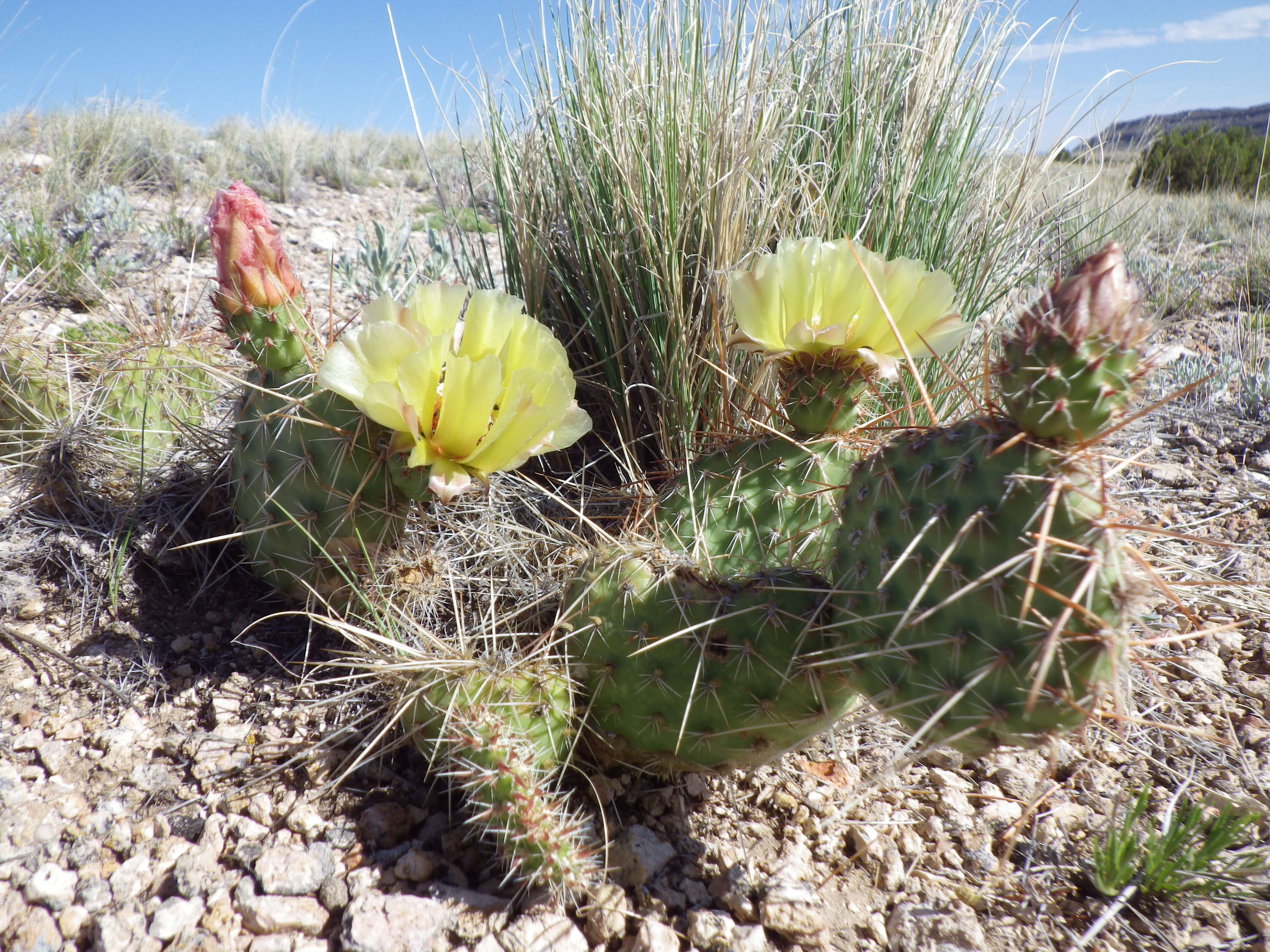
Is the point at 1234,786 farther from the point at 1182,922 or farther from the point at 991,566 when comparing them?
the point at 991,566

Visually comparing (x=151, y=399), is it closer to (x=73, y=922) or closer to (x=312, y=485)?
(x=312, y=485)

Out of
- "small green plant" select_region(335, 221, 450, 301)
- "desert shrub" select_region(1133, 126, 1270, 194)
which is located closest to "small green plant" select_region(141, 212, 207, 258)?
"small green plant" select_region(335, 221, 450, 301)

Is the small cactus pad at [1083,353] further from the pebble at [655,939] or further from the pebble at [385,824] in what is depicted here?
the pebble at [385,824]

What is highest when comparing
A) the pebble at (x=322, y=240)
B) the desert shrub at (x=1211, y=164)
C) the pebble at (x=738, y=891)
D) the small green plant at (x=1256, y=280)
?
the desert shrub at (x=1211, y=164)

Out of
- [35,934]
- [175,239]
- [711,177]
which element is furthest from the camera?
[175,239]

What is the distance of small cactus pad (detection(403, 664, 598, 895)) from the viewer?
108 cm

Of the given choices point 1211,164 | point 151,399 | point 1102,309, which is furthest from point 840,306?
point 1211,164

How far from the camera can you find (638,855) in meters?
1.23

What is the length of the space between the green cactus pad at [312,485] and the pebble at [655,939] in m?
0.68

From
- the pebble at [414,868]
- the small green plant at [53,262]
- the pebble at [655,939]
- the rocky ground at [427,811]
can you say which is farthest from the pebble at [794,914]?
the small green plant at [53,262]

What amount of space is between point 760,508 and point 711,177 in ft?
2.31

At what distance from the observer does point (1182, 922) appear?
1155 millimetres

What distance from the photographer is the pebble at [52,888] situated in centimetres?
108

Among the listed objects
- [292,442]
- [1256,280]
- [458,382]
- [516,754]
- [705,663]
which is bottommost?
[516,754]
